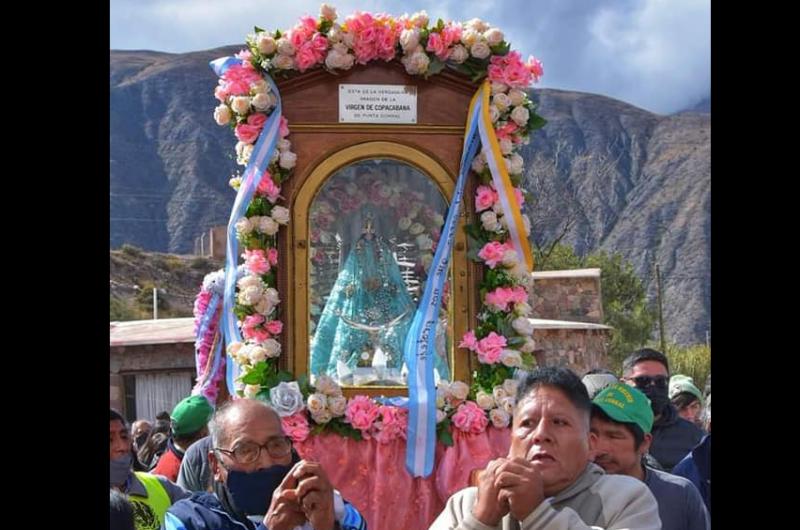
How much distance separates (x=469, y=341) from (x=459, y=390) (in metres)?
0.29

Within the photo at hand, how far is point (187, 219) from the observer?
4875 cm

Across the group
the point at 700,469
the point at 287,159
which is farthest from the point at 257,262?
the point at 700,469

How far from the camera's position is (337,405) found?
6727mm

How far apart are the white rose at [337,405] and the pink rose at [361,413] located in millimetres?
32

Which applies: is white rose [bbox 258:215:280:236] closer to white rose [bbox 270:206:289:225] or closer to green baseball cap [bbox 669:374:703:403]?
white rose [bbox 270:206:289:225]

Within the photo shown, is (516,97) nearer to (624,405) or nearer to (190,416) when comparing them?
(190,416)

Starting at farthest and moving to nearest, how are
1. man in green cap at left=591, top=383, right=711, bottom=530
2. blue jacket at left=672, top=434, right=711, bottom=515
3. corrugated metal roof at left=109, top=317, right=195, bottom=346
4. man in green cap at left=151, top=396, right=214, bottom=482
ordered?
corrugated metal roof at left=109, top=317, right=195, bottom=346, man in green cap at left=151, top=396, right=214, bottom=482, blue jacket at left=672, top=434, right=711, bottom=515, man in green cap at left=591, top=383, right=711, bottom=530

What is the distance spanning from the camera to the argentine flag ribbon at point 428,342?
672 centimetres

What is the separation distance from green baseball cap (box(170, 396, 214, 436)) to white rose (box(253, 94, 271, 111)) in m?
1.68

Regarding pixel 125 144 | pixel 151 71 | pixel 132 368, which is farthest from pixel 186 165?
pixel 132 368

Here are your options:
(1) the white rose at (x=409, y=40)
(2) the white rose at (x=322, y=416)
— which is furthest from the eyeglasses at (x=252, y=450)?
(1) the white rose at (x=409, y=40)

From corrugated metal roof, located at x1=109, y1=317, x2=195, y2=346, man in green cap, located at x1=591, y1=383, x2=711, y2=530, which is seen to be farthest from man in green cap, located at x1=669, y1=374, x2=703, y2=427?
corrugated metal roof, located at x1=109, y1=317, x2=195, y2=346

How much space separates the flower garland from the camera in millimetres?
6832

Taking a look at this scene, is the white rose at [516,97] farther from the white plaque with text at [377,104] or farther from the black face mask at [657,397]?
the black face mask at [657,397]
